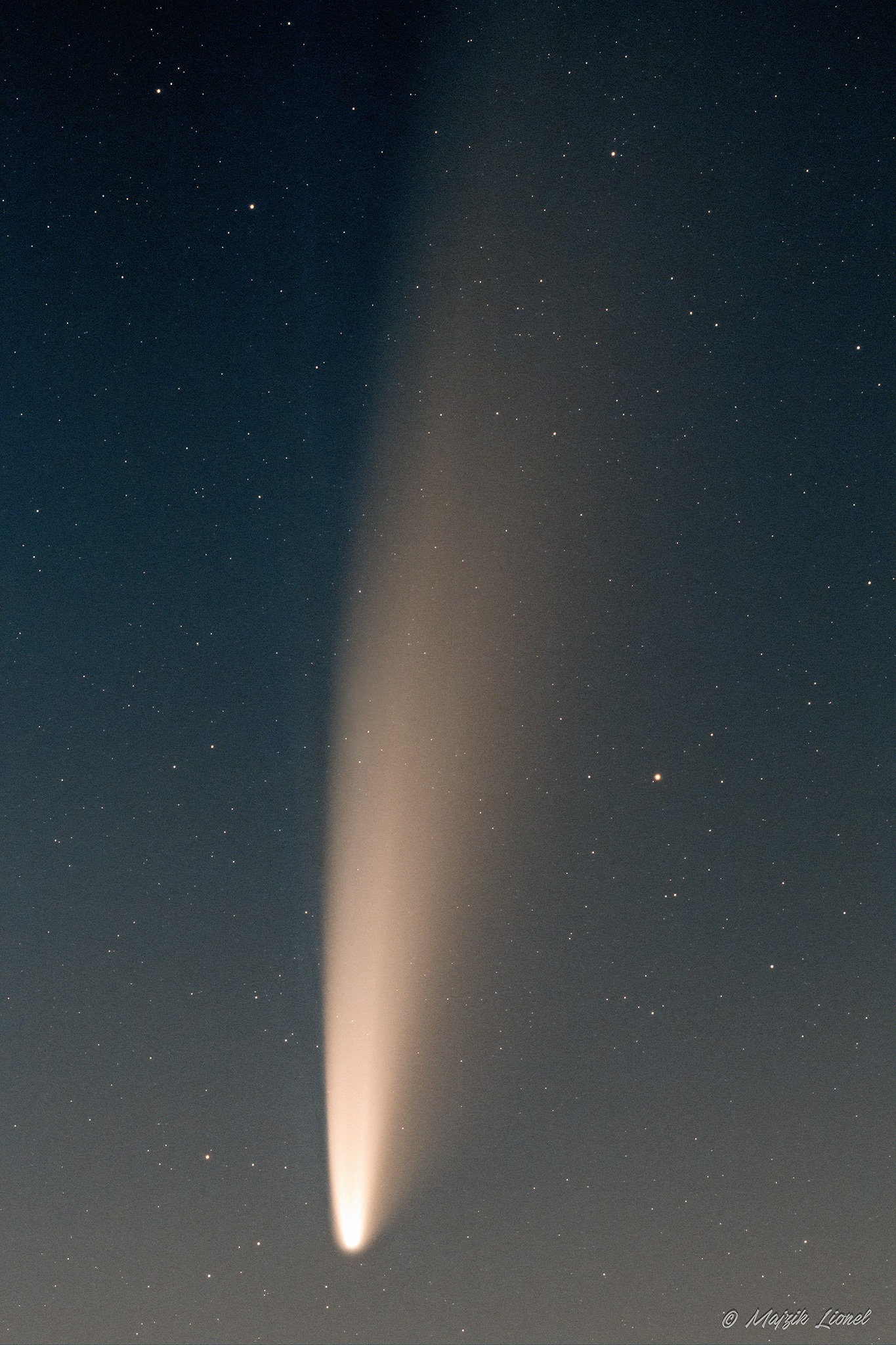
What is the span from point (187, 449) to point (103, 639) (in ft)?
0.70

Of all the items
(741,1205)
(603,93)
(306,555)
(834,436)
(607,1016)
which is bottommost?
(741,1205)

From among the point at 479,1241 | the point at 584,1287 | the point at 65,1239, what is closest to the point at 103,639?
the point at 65,1239

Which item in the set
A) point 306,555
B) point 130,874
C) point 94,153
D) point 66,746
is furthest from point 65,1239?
point 94,153

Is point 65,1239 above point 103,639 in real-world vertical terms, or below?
below

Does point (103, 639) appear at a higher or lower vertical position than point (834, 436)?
lower

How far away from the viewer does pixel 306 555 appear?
1002 millimetres

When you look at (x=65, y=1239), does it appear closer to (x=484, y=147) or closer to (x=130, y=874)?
(x=130, y=874)

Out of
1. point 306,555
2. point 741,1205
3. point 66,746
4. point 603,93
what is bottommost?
point 741,1205

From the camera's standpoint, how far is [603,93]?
978mm

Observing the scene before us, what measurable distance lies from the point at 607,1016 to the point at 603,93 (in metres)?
0.94

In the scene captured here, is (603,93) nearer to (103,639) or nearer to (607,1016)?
(103,639)

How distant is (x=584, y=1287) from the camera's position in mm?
1030

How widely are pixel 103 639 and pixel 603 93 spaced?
745mm

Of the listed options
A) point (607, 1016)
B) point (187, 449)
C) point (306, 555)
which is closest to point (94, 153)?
point (187, 449)
